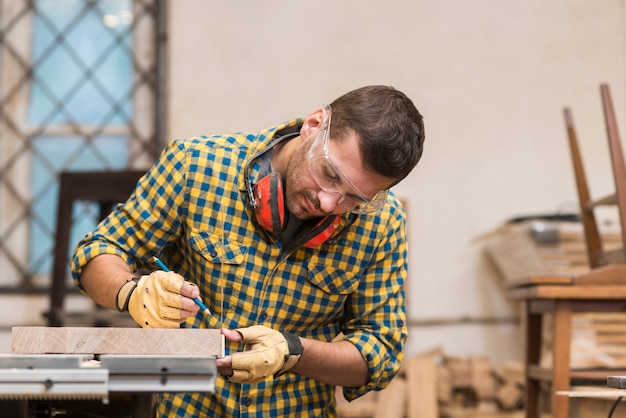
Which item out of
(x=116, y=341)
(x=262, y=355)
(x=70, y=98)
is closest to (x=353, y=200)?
→ (x=262, y=355)

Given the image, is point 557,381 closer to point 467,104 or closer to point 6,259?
point 467,104

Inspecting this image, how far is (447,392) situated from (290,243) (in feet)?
9.70

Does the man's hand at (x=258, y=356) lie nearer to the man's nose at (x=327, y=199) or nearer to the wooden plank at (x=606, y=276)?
the man's nose at (x=327, y=199)

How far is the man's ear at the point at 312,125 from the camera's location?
194 centimetres

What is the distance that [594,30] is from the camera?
5246 mm

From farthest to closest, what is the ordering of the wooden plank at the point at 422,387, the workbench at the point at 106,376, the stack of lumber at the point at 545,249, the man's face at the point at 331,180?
the stack of lumber at the point at 545,249 < the wooden plank at the point at 422,387 < the man's face at the point at 331,180 < the workbench at the point at 106,376

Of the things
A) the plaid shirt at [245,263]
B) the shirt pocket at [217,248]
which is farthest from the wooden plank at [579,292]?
the shirt pocket at [217,248]

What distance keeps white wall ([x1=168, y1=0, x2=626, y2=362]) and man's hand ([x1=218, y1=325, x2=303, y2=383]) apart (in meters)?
3.39

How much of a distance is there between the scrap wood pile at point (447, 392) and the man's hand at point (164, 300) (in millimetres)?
2874

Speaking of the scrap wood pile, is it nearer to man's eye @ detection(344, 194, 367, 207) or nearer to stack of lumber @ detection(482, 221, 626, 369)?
stack of lumber @ detection(482, 221, 626, 369)

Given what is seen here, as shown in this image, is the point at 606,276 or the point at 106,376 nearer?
the point at 106,376

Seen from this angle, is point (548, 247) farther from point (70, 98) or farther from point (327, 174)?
point (327, 174)

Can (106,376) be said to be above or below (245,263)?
below

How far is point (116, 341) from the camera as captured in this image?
1522mm
